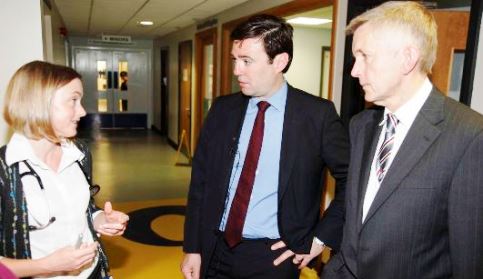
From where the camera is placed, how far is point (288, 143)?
1660 millimetres

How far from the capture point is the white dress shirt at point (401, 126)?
1.30 metres

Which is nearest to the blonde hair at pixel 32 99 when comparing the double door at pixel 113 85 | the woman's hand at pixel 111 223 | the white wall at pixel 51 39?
the woman's hand at pixel 111 223

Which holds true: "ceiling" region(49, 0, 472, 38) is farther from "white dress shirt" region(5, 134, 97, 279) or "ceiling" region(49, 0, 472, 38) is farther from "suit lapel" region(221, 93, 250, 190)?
"white dress shirt" region(5, 134, 97, 279)

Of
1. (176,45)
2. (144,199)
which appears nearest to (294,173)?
(144,199)

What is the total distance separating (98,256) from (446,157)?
1375 millimetres

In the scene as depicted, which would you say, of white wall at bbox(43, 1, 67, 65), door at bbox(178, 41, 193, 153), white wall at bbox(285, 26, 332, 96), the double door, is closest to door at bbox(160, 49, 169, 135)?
the double door

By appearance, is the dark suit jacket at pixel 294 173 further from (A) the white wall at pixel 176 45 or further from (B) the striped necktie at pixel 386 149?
(A) the white wall at pixel 176 45

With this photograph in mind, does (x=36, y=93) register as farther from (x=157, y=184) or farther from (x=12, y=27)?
(x=157, y=184)

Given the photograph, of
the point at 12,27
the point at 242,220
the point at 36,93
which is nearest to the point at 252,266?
the point at 242,220

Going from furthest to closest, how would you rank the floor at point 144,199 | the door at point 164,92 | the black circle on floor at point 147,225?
the door at point 164,92 → the black circle on floor at point 147,225 → the floor at point 144,199

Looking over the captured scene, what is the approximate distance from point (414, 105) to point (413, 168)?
0.23 m

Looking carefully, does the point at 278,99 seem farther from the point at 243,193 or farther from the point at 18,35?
the point at 18,35

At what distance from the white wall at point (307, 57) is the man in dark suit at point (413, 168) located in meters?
4.86

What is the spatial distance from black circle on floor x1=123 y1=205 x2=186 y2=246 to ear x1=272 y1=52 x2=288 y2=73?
9.11 ft
